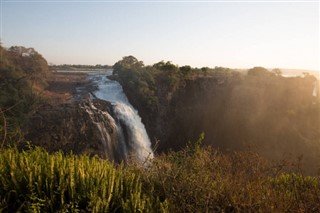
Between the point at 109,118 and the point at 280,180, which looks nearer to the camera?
the point at 280,180

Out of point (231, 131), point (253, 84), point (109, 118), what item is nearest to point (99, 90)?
point (109, 118)

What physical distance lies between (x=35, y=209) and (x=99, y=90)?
27.1 metres

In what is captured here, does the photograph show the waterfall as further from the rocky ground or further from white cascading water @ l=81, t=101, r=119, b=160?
the rocky ground

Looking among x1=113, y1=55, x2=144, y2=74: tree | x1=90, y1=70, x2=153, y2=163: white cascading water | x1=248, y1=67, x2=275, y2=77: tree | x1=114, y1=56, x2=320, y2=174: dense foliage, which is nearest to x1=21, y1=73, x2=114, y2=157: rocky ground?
x1=90, y1=70, x2=153, y2=163: white cascading water

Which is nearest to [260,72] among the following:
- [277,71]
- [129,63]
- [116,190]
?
[277,71]

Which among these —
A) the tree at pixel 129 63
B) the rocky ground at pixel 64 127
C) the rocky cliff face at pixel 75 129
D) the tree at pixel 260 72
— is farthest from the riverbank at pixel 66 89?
the tree at pixel 260 72

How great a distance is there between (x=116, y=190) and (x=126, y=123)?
20896 millimetres

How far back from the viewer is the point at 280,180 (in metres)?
12.3

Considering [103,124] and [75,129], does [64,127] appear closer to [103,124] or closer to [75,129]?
[75,129]

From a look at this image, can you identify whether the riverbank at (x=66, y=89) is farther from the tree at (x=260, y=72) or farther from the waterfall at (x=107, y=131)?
the tree at (x=260, y=72)

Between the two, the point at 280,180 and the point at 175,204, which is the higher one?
the point at 175,204

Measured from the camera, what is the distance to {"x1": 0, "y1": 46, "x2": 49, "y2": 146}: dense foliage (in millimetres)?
21461

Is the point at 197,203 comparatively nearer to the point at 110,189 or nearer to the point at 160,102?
the point at 110,189

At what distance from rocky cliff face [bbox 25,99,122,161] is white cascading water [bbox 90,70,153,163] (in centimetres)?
140
